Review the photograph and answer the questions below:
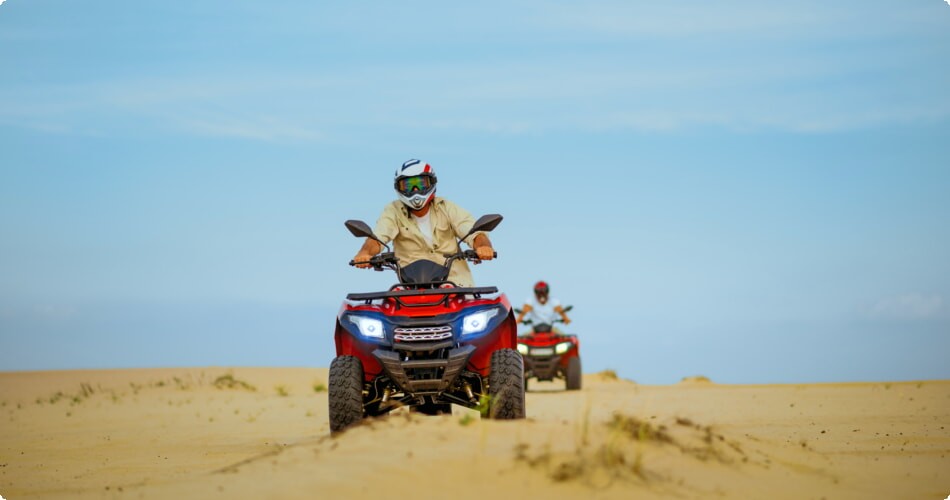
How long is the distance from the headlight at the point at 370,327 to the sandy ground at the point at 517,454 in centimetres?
112

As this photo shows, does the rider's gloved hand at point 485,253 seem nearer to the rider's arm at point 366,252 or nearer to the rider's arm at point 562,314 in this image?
the rider's arm at point 366,252

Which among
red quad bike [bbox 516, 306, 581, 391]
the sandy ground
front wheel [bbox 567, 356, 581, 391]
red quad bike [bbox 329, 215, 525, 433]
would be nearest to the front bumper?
red quad bike [bbox 516, 306, 581, 391]

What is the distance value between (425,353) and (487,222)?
136 centimetres

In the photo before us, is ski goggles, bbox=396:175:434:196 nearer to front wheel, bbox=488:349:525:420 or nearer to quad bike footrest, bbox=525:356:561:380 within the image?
front wheel, bbox=488:349:525:420

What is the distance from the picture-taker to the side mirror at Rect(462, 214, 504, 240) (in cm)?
1101

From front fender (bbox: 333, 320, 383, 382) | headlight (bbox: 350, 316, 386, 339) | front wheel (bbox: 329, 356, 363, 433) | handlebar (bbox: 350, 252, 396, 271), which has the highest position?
handlebar (bbox: 350, 252, 396, 271)

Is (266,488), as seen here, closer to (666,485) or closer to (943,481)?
(666,485)

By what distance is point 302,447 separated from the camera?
882 centimetres

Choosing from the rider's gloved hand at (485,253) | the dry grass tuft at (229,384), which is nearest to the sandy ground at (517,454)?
the rider's gloved hand at (485,253)

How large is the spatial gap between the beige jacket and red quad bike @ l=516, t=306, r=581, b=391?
15.8 metres

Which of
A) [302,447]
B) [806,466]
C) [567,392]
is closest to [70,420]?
[567,392]

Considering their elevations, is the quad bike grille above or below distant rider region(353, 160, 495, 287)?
→ below

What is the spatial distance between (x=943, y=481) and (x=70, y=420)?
673 inches

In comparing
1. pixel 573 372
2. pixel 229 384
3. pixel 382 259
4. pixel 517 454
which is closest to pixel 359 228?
pixel 382 259
